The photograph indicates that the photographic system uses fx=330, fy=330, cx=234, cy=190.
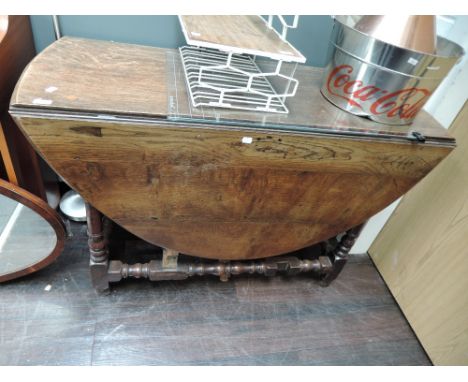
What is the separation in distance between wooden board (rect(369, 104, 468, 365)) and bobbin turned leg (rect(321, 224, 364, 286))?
10.3 inches

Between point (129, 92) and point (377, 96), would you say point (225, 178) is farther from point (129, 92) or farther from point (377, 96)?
point (377, 96)

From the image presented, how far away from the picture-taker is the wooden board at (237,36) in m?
0.74

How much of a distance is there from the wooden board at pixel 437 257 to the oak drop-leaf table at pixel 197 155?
262 mm

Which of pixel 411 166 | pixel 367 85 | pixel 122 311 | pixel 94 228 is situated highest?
pixel 367 85

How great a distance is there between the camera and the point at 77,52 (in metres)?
0.91

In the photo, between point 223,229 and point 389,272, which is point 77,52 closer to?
point 223,229

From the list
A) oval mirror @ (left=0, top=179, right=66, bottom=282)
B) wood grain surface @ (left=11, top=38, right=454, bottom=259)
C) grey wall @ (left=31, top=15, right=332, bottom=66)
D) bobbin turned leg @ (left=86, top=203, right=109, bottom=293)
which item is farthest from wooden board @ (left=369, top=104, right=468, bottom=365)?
oval mirror @ (left=0, top=179, right=66, bottom=282)

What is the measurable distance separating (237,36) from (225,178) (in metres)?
0.35

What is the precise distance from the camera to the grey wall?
3.45 ft

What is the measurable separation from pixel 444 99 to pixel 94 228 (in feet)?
3.92

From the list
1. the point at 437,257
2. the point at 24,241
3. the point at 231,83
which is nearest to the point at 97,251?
the point at 24,241

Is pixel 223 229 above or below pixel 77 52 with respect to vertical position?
below
